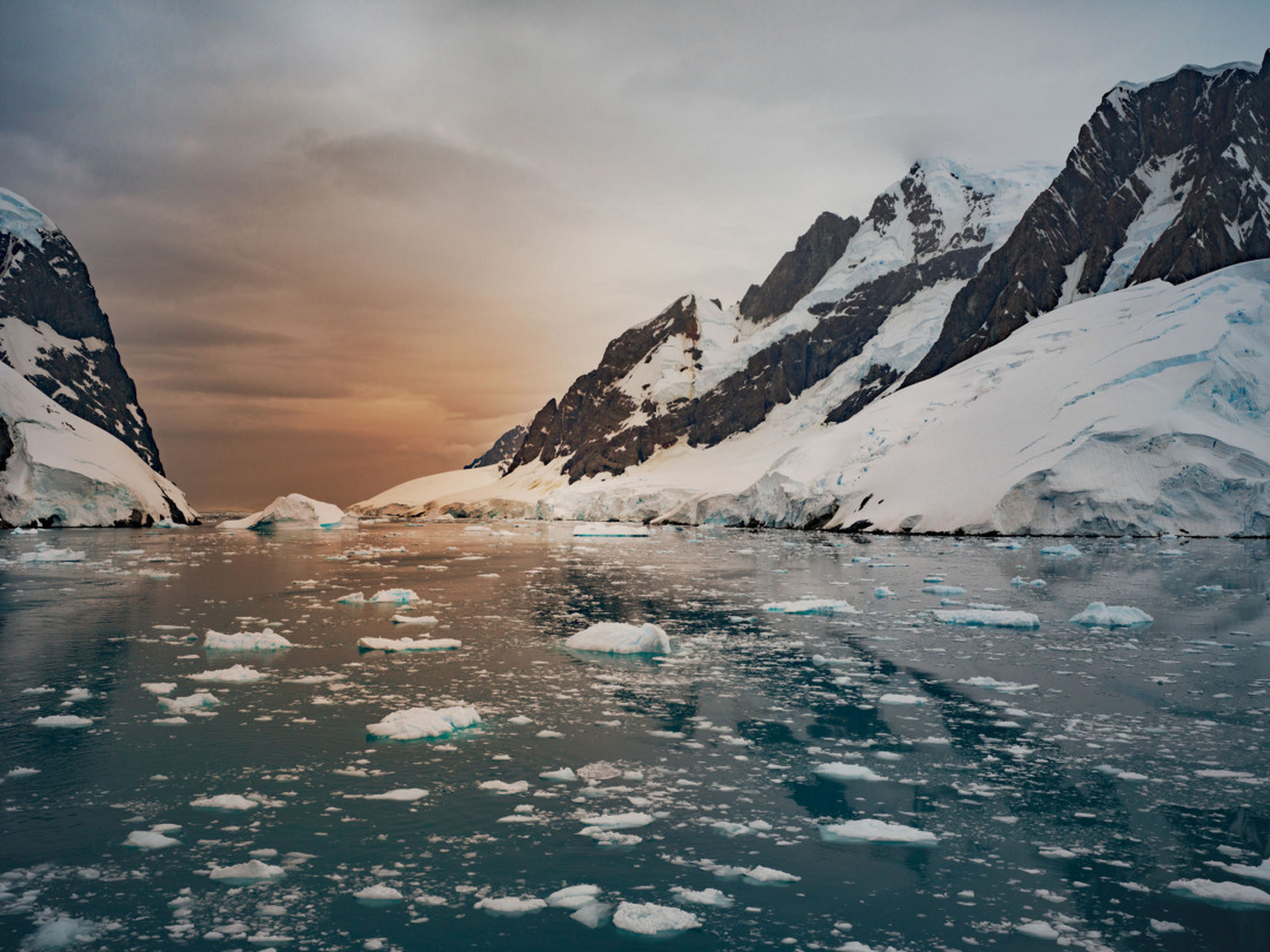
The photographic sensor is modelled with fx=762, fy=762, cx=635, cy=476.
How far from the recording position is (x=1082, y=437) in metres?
42.1

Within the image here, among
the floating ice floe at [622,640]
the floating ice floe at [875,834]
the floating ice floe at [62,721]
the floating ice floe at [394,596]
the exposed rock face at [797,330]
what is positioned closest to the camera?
the floating ice floe at [875,834]

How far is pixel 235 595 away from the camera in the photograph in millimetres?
20266

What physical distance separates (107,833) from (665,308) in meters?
162

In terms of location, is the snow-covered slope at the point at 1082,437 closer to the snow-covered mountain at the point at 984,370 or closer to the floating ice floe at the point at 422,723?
the snow-covered mountain at the point at 984,370

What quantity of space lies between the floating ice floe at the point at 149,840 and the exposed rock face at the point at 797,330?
10698 centimetres

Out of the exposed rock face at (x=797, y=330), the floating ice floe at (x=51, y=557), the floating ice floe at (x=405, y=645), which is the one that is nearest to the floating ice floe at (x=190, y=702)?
the floating ice floe at (x=405, y=645)

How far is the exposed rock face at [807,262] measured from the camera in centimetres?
14850

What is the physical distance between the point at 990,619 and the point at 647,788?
10.8m

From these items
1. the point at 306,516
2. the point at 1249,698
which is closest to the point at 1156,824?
the point at 1249,698

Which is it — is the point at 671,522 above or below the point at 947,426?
below

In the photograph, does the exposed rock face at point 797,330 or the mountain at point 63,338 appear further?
the exposed rock face at point 797,330

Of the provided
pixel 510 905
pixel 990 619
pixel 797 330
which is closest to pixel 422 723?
pixel 510 905

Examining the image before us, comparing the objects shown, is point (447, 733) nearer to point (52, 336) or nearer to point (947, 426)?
point (947, 426)

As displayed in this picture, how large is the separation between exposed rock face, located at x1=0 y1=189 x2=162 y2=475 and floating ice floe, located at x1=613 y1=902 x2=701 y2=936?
461ft
